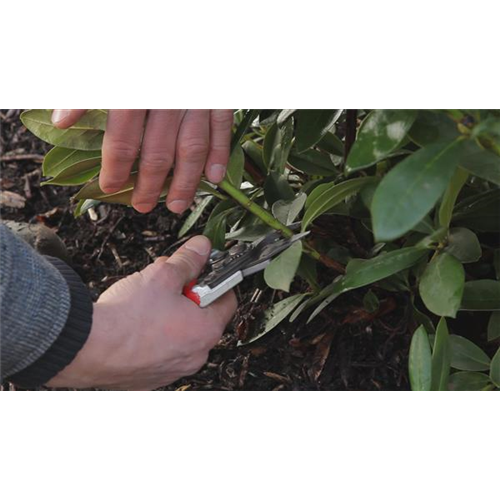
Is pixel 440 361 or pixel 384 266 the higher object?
pixel 384 266

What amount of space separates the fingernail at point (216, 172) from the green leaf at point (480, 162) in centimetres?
40

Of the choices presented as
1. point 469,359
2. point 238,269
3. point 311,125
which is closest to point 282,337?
point 238,269

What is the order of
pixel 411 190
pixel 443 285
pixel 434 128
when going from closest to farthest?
pixel 411 190, pixel 434 128, pixel 443 285

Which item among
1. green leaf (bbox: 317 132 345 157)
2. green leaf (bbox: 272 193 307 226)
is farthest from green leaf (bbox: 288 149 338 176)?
green leaf (bbox: 272 193 307 226)

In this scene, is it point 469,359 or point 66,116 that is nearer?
point 66,116

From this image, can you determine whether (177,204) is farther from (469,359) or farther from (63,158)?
(469,359)

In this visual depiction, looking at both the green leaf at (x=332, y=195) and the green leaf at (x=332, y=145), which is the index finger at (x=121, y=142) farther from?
the green leaf at (x=332, y=145)

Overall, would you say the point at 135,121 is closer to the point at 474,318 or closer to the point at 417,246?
the point at 417,246

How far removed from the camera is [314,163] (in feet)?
5.09

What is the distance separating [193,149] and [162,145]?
5cm

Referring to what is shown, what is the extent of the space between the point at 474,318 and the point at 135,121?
86 cm

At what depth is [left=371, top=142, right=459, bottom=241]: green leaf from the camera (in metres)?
0.91

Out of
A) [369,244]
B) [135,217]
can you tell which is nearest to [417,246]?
[369,244]

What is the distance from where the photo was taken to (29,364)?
1.26 meters
